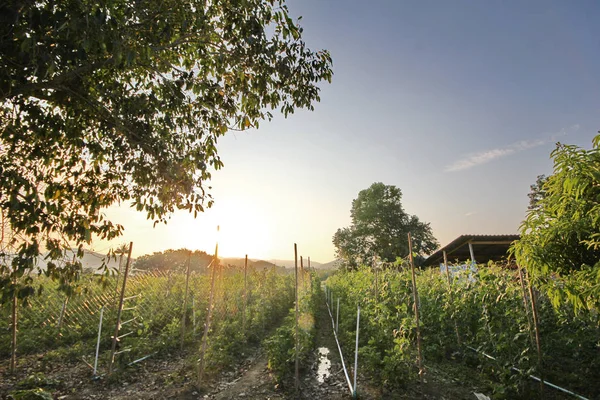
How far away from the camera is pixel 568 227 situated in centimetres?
304

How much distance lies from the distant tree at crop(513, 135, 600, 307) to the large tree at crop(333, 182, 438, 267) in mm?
32600

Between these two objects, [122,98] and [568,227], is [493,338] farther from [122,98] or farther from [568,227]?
[122,98]

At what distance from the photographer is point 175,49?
16.2 feet

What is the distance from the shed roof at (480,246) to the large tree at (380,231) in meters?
13.0

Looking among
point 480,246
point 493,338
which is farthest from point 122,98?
point 480,246

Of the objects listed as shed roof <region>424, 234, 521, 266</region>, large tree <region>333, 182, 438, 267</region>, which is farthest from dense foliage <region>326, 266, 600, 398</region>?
large tree <region>333, 182, 438, 267</region>

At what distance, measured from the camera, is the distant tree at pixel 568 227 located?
2844 millimetres

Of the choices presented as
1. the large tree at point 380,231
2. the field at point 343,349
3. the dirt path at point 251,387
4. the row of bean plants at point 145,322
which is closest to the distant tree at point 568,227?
the field at point 343,349

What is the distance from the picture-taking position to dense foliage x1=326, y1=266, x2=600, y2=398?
5.39 metres

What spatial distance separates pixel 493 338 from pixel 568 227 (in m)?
4.12

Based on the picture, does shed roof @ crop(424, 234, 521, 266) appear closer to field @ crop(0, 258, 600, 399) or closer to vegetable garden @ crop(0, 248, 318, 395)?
field @ crop(0, 258, 600, 399)

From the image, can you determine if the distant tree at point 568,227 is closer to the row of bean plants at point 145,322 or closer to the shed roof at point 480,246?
the row of bean plants at point 145,322

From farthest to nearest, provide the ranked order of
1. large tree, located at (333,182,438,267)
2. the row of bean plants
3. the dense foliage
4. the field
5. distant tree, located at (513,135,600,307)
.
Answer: large tree, located at (333,182,438,267), the row of bean plants, the field, the dense foliage, distant tree, located at (513,135,600,307)

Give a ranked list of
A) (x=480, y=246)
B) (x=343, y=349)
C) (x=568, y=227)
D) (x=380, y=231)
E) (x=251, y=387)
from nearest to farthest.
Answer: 1. (x=568, y=227)
2. (x=251, y=387)
3. (x=343, y=349)
4. (x=480, y=246)
5. (x=380, y=231)
